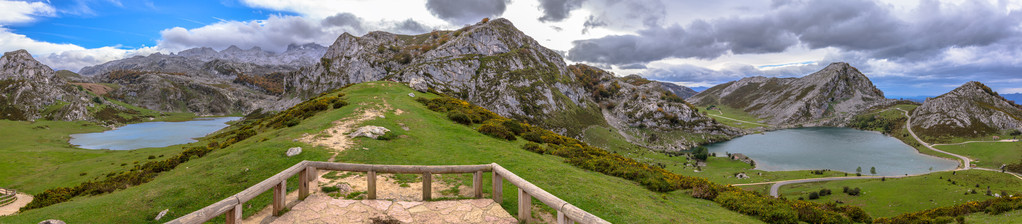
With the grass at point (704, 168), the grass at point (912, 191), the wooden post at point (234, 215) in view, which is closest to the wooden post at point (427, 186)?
the wooden post at point (234, 215)

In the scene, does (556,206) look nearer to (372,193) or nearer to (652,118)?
(372,193)

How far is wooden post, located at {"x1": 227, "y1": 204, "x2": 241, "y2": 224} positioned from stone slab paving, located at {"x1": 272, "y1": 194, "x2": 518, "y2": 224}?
1.35m

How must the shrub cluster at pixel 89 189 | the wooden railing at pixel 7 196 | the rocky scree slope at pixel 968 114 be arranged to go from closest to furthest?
the shrub cluster at pixel 89 189 → the wooden railing at pixel 7 196 → the rocky scree slope at pixel 968 114

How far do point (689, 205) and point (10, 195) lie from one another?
42048 millimetres

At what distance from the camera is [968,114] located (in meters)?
151

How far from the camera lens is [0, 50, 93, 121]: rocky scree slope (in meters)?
126

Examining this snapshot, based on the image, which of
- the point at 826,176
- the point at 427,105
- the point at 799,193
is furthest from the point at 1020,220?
the point at 826,176

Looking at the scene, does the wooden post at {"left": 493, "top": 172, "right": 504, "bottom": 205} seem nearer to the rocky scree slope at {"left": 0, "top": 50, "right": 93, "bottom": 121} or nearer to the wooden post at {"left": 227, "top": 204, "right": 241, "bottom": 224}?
the wooden post at {"left": 227, "top": 204, "right": 241, "bottom": 224}

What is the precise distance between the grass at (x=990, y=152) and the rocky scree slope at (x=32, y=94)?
299619mm

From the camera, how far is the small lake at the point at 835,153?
102m

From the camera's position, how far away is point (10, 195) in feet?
75.7

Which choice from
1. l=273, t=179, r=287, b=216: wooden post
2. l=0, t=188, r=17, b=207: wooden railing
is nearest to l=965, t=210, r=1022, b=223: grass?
l=273, t=179, r=287, b=216: wooden post

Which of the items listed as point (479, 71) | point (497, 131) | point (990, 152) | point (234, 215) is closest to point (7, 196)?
point (234, 215)

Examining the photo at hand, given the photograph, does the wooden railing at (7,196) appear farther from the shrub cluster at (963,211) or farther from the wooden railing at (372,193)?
the shrub cluster at (963,211)
